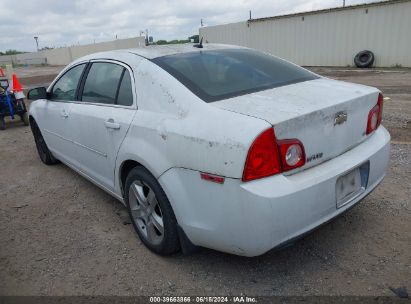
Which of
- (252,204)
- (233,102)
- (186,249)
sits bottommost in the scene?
(186,249)

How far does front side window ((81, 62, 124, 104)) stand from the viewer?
3119mm

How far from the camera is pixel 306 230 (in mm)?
2166

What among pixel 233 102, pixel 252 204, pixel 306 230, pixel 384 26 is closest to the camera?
pixel 252 204

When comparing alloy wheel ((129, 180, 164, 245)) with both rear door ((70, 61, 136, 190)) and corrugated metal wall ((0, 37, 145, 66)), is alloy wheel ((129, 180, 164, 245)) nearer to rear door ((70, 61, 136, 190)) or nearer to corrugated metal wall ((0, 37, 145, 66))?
rear door ((70, 61, 136, 190))

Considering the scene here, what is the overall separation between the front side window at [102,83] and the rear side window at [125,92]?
81 mm

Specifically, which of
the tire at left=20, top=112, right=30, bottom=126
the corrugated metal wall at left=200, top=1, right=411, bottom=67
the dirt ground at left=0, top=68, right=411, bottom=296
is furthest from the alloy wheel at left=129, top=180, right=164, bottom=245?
the corrugated metal wall at left=200, top=1, right=411, bottom=67

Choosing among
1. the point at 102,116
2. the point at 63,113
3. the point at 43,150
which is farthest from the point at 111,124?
the point at 43,150

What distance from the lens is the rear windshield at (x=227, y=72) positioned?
254cm

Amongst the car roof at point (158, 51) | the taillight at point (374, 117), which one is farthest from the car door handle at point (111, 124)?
the taillight at point (374, 117)

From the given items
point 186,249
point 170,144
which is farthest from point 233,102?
point 186,249

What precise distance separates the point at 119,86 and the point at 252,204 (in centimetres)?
167

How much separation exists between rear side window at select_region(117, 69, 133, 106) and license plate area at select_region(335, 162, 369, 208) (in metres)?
1.65

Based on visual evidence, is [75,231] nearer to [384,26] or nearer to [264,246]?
[264,246]

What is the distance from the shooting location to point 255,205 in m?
1.99
